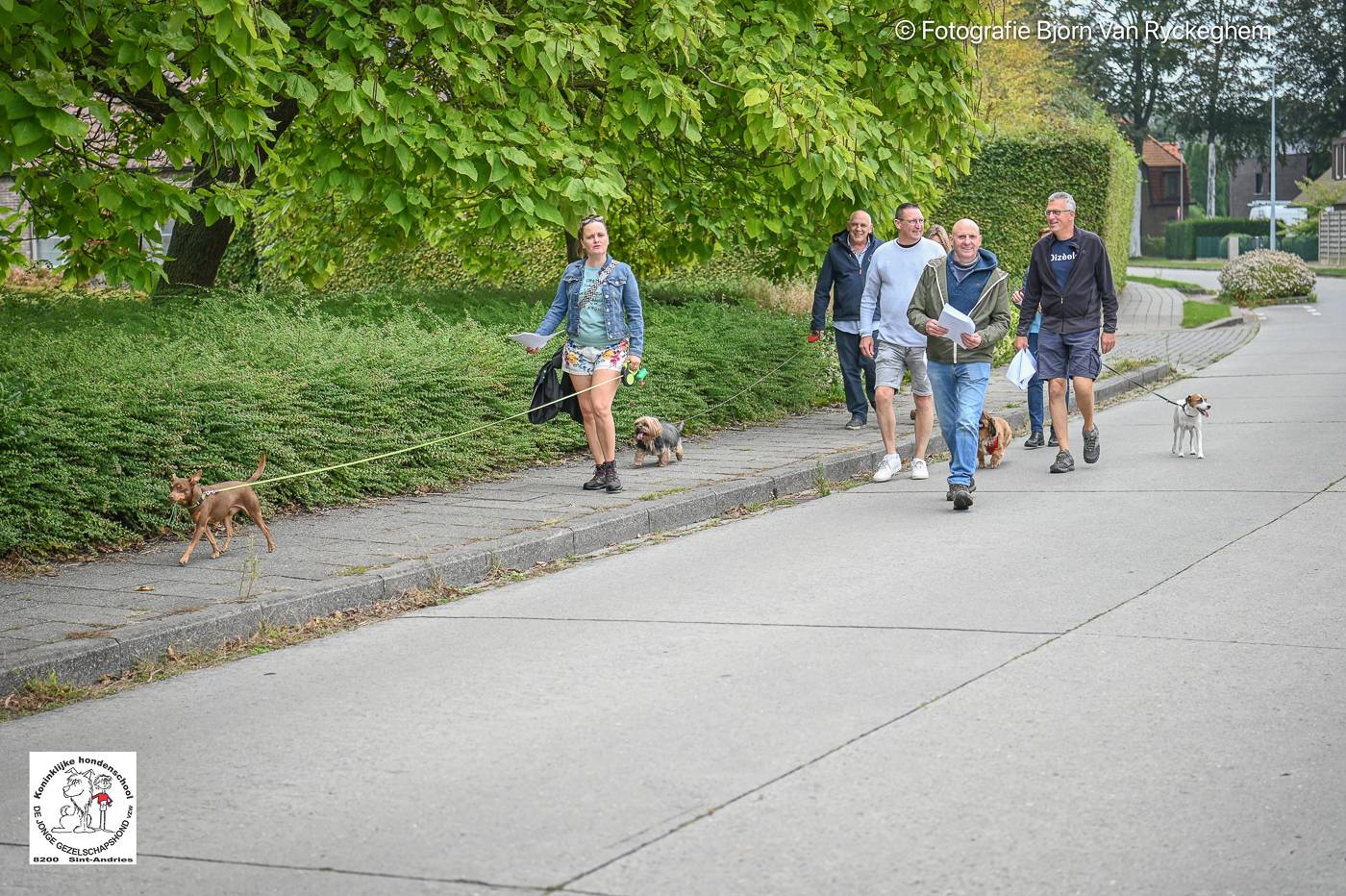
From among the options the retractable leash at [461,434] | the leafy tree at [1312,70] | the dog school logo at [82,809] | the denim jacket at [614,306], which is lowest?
the dog school logo at [82,809]

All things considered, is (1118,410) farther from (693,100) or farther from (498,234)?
(498,234)

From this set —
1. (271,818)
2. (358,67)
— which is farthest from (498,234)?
(271,818)

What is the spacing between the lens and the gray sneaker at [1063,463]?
11.3 meters

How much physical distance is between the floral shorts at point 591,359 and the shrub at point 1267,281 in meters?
27.7

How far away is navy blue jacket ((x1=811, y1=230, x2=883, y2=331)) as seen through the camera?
1338 cm

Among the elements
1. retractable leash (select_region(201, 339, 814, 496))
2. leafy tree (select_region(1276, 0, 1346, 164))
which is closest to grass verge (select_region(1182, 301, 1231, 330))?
retractable leash (select_region(201, 339, 814, 496))

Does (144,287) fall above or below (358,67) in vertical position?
below

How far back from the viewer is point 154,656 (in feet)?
21.1

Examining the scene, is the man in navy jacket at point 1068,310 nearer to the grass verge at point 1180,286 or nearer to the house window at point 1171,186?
the grass verge at point 1180,286

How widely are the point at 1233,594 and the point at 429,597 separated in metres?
3.83

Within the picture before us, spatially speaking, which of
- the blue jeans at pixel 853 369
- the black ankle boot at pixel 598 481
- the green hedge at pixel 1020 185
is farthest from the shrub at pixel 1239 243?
the black ankle boot at pixel 598 481

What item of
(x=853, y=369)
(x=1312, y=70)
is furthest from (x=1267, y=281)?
(x=1312, y=70)

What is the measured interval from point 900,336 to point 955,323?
137cm

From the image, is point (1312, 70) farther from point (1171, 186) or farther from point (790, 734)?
point (790, 734)
